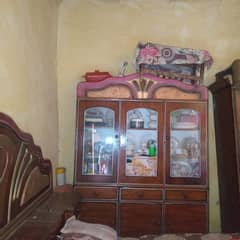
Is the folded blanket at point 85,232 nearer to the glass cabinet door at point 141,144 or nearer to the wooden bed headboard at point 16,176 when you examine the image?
the wooden bed headboard at point 16,176

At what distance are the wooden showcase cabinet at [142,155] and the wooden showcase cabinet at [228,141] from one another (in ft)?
0.62

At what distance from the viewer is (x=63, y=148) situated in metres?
3.63

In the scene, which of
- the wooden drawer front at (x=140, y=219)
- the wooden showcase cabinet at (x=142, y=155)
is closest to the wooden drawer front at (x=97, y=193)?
the wooden showcase cabinet at (x=142, y=155)

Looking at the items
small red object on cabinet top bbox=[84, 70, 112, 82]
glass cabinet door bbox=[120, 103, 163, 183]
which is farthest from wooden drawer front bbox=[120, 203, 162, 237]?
small red object on cabinet top bbox=[84, 70, 112, 82]

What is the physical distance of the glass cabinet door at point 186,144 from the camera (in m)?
3.27

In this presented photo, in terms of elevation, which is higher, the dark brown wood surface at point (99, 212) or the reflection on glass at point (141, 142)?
the reflection on glass at point (141, 142)

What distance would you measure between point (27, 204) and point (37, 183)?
29cm

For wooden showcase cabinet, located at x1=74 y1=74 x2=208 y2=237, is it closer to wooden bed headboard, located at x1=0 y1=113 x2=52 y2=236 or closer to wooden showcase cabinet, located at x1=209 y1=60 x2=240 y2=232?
wooden showcase cabinet, located at x1=209 y1=60 x2=240 y2=232

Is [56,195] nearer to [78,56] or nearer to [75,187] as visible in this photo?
[75,187]

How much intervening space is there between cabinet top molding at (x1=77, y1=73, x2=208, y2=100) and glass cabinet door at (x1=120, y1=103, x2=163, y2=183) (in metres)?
0.13

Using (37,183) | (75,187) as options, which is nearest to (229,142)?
(75,187)

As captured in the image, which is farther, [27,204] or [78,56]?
[78,56]

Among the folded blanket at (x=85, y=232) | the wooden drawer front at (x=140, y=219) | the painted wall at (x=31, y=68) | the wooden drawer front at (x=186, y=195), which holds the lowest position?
the wooden drawer front at (x=140, y=219)

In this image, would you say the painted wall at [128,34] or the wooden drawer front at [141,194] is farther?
the painted wall at [128,34]
